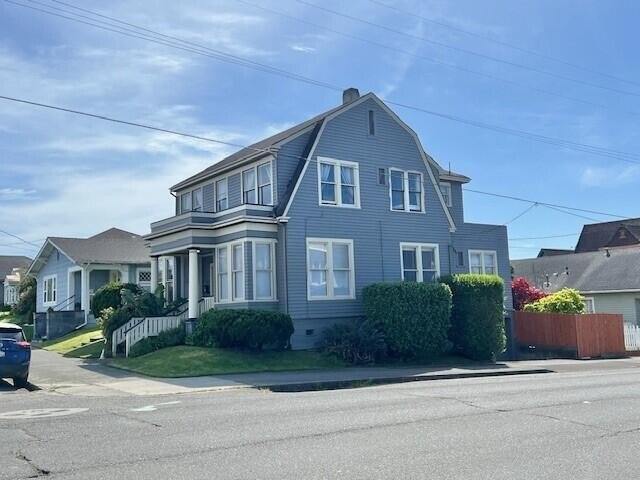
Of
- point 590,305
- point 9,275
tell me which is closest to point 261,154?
point 590,305

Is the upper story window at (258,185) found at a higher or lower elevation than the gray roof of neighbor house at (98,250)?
higher

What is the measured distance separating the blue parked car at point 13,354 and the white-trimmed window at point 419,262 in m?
15.0

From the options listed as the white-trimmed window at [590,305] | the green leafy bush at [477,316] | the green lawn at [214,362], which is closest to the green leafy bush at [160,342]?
the green lawn at [214,362]

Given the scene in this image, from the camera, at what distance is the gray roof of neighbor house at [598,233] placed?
69.5 m

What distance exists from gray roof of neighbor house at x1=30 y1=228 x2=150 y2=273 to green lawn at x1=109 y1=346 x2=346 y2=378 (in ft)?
45.2

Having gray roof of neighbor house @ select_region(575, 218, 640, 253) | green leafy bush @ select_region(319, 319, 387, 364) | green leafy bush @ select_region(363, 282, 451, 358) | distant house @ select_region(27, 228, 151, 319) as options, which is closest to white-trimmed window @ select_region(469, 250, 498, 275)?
green leafy bush @ select_region(363, 282, 451, 358)

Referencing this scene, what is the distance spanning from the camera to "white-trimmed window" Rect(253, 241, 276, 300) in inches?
928

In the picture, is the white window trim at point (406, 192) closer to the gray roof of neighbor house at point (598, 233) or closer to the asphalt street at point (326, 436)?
the asphalt street at point (326, 436)

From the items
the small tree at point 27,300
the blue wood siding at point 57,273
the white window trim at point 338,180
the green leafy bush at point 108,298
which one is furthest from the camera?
the small tree at point 27,300

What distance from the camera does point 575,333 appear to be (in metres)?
28.7

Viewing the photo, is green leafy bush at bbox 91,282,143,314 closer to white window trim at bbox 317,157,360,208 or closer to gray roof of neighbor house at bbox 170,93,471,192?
gray roof of neighbor house at bbox 170,93,471,192

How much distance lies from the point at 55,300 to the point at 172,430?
3271 centimetres

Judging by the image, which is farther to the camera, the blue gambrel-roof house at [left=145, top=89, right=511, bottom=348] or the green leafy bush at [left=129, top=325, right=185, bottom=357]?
the blue gambrel-roof house at [left=145, top=89, right=511, bottom=348]

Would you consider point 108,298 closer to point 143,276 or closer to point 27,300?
point 143,276
